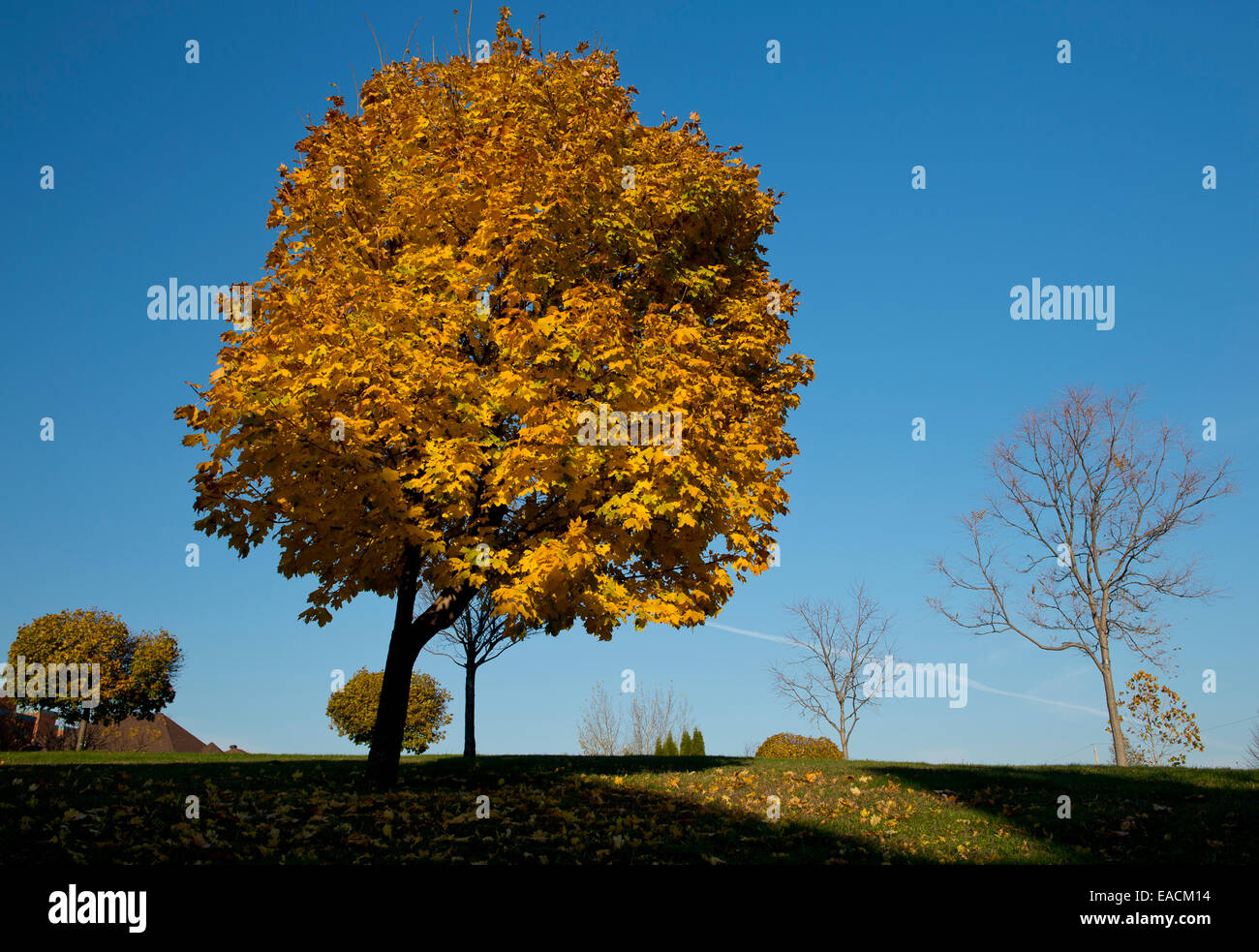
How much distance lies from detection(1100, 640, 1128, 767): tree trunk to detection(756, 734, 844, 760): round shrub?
7.14 meters

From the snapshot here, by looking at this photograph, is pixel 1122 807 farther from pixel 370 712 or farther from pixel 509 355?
pixel 370 712

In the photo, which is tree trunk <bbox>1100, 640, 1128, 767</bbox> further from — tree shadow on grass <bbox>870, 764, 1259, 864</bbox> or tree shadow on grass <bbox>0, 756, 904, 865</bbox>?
tree shadow on grass <bbox>0, 756, 904, 865</bbox>

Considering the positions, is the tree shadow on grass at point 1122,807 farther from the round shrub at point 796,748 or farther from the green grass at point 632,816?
the round shrub at point 796,748

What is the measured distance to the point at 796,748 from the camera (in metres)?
23.7

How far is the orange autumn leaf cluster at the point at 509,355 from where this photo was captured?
36.3ft

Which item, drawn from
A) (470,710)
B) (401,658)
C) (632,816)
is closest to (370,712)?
(470,710)

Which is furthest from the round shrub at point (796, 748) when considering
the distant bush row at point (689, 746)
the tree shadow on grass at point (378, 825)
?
the tree shadow on grass at point (378, 825)

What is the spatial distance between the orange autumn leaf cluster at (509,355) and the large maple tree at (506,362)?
0.04m

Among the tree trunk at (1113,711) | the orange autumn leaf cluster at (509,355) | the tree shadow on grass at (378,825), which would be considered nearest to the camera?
the tree shadow on grass at (378,825)

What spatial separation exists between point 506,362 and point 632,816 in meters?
6.25
